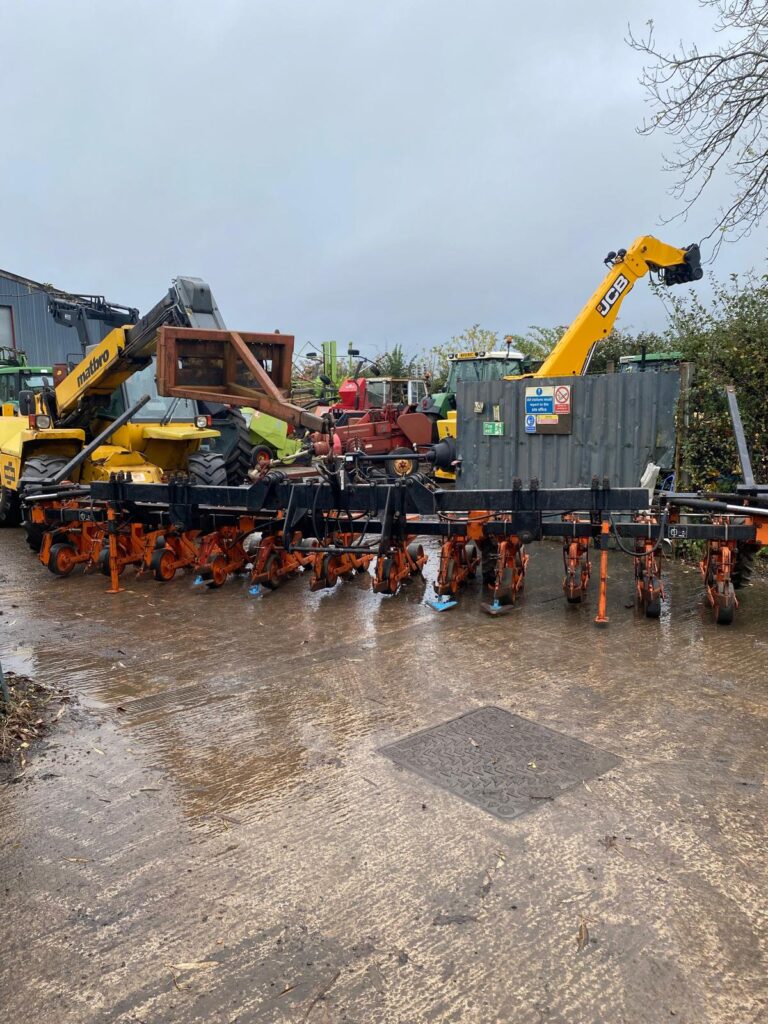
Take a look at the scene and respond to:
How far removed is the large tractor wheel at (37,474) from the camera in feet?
27.6

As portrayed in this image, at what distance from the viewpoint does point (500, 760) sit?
11.9 feet

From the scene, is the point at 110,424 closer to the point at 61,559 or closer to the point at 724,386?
the point at 61,559

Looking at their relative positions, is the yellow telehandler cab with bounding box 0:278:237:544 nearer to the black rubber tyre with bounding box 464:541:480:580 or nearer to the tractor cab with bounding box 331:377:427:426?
the black rubber tyre with bounding box 464:541:480:580

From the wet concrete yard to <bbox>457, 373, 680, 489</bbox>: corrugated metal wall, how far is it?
3531 millimetres

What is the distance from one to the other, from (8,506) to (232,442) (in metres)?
3.34

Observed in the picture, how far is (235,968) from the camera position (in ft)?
7.59

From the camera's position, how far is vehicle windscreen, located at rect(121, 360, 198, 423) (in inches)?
375

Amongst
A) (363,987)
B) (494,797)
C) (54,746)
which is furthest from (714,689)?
(54,746)

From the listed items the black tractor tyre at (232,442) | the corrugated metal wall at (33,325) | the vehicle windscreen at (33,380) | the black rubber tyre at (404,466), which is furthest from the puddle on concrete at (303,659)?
the corrugated metal wall at (33,325)

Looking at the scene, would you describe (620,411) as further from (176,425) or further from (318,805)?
(318,805)

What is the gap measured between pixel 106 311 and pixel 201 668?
723 centimetres

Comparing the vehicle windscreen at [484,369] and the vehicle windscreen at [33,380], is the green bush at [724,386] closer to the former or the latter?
the vehicle windscreen at [484,369]

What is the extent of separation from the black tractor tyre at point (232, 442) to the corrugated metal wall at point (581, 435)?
12.4ft

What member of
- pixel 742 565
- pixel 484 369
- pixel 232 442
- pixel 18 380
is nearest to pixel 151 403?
pixel 232 442
